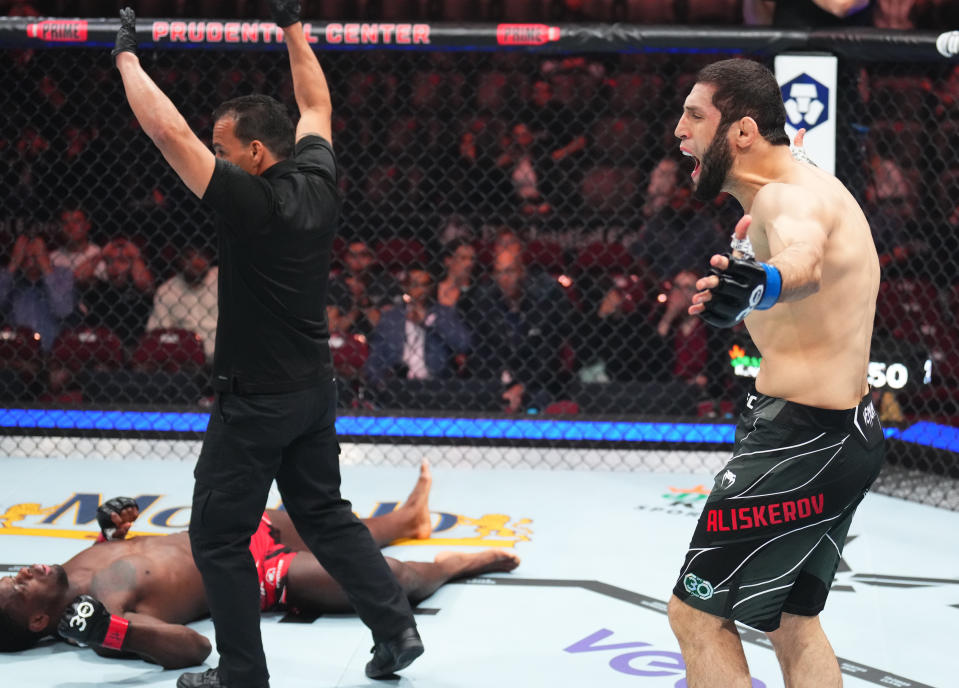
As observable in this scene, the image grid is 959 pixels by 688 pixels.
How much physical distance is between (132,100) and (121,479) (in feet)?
7.37

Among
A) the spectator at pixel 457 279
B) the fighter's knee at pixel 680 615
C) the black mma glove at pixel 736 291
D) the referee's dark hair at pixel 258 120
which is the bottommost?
the fighter's knee at pixel 680 615

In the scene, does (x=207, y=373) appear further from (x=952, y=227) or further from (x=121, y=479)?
(x=952, y=227)

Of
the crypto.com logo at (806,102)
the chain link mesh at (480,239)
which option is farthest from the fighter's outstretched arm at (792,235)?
the chain link mesh at (480,239)

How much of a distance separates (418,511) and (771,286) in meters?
1.94

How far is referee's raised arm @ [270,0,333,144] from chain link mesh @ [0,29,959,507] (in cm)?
207

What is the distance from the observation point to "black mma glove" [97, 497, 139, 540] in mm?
2723

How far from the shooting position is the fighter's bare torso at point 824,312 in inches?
64.2

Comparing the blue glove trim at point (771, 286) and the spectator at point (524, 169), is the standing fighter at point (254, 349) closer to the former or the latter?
the blue glove trim at point (771, 286)

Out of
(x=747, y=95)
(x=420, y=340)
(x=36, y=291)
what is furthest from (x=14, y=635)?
(x=36, y=291)

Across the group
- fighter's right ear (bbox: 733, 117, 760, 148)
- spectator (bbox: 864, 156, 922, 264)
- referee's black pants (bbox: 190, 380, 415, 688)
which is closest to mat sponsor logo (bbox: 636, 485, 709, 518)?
spectator (bbox: 864, 156, 922, 264)

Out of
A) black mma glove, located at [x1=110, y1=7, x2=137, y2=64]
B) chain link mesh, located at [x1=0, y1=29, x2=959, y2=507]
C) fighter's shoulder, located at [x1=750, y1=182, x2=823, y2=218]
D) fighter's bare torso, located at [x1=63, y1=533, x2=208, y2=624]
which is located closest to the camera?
fighter's shoulder, located at [x1=750, y1=182, x2=823, y2=218]

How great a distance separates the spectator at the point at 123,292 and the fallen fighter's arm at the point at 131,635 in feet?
9.63

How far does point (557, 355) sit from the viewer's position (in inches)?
189

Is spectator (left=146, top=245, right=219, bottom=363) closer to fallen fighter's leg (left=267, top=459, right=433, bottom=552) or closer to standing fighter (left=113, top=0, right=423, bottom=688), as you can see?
fallen fighter's leg (left=267, top=459, right=433, bottom=552)
